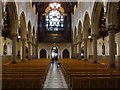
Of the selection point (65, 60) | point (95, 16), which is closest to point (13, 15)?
point (95, 16)

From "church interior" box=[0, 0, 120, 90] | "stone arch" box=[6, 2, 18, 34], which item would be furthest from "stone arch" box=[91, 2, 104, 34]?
"stone arch" box=[6, 2, 18, 34]

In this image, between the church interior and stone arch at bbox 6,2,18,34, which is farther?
stone arch at bbox 6,2,18,34

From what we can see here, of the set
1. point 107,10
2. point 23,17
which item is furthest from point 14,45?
point 107,10

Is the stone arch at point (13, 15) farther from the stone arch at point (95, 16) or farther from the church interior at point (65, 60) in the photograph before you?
the stone arch at point (95, 16)

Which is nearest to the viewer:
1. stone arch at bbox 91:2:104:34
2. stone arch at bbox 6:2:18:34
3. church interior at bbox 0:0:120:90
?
church interior at bbox 0:0:120:90

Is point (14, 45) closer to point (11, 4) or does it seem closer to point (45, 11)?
point (11, 4)

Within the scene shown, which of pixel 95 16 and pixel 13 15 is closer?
pixel 13 15

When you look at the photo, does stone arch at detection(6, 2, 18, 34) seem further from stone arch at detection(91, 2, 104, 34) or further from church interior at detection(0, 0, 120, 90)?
stone arch at detection(91, 2, 104, 34)

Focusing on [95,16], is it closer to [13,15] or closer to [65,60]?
[13,15]

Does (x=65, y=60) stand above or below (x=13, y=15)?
below

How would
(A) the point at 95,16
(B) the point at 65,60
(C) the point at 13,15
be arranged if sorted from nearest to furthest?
1. (C) the point at 13,15
2. (A) the point at 95,16
3. (B) the point at 65,60

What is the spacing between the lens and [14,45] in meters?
23.5

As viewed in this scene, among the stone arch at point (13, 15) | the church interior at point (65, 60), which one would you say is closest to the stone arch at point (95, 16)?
the church interior at point (65, 60)

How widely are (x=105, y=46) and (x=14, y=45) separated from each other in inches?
665
